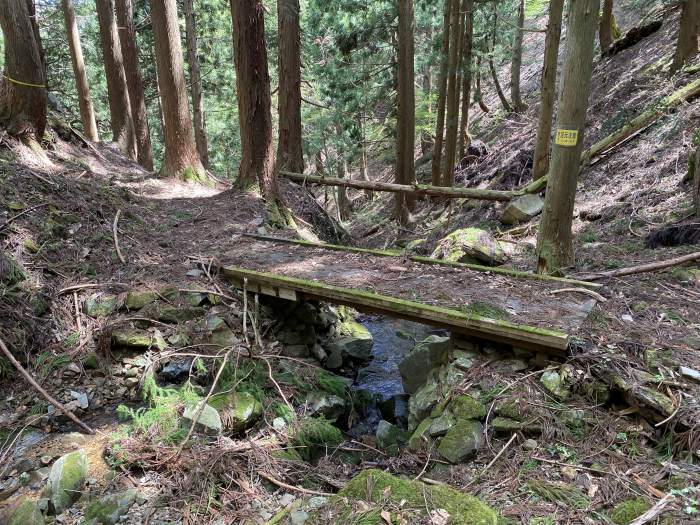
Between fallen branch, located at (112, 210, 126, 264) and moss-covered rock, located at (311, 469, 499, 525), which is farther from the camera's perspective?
fallen branch, located at (112, 210, 126, 264)

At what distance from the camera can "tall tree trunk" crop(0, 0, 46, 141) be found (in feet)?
21.5

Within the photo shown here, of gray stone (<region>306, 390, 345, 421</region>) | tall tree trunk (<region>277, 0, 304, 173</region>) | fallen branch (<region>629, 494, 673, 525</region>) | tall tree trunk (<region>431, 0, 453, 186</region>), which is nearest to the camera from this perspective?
fallen branch (<region>629, 494, 673, 525</region>)

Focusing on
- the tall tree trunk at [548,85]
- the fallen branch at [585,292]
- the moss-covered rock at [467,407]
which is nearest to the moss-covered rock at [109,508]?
the moss-covered rock at [467,407]

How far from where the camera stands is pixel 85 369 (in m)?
4.57

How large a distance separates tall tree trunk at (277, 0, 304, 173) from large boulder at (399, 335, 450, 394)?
6362 millimetres

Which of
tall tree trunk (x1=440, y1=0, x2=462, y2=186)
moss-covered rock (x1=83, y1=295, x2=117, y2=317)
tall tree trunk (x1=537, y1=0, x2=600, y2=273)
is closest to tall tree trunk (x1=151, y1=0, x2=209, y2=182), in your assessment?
moss-covered rock (x1=83, y1=295, x2=117, y2=317)

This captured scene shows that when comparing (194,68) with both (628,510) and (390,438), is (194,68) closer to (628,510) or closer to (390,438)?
(390,438)

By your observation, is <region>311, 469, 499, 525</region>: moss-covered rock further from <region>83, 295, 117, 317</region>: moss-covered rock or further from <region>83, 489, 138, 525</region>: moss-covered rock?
<region>83, 295, 117, 317</region>: moss-covered rock

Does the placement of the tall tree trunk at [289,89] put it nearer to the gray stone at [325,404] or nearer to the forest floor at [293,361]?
the forest floor at [293,361]

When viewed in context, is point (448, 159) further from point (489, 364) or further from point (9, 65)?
point (9, 65)

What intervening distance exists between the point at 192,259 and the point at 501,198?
5786mm

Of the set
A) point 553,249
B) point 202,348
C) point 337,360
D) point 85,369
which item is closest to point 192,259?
point 202,348

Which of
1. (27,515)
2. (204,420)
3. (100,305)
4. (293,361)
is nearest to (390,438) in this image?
(293,361)

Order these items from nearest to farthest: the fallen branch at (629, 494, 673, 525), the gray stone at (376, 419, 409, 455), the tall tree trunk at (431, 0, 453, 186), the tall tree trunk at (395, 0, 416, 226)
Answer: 1. the fallen branch at (629, 494, 673, 525)
2. the gray stone at (376, 419, 409, 455)
3. the tall tree trunk at (395, 0, 416, 226)
4. the tall tree trunk at (431, 0, 453, 186)
